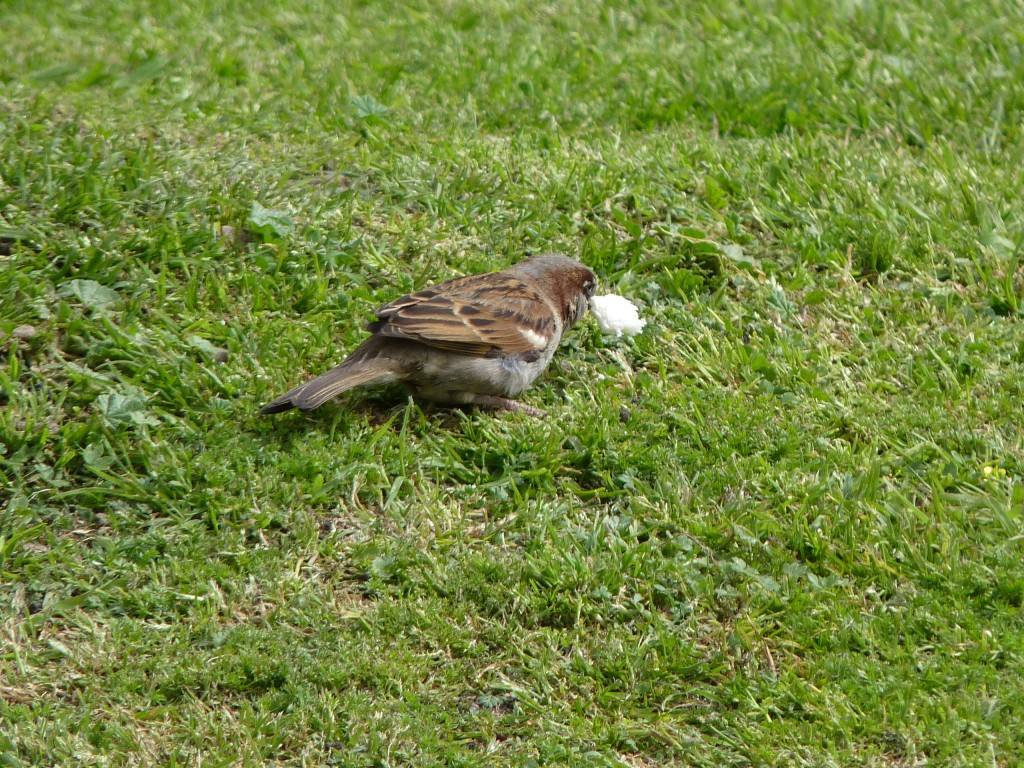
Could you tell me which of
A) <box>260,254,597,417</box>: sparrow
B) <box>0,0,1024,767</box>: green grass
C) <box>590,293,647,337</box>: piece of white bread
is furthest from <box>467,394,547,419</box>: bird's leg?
<box>590,293,647,337</box>: piece of white bread

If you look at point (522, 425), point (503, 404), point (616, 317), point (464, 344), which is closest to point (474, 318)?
point (464, 344)

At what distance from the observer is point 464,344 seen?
5969 millimetres

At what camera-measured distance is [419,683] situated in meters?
4.62

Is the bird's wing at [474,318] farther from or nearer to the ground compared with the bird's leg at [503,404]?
farther from the ground

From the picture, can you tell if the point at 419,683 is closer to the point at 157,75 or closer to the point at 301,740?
the point at 301,740

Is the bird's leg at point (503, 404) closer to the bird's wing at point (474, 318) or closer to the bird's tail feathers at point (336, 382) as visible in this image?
the bird's wing at point (474, 318)

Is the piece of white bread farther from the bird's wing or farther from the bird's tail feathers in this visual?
the bird's tail feathers

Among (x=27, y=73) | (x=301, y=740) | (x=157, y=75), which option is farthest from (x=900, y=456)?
(x=27, y=73)

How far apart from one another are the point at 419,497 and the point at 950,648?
2.32m

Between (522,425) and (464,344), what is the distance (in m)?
0.51

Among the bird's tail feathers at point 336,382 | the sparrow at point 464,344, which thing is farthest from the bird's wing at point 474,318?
the bird's tail feathers at point 336,382

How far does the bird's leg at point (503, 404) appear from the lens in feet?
19.7

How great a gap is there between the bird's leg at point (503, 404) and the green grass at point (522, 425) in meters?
0.20

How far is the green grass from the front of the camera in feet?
14.8
